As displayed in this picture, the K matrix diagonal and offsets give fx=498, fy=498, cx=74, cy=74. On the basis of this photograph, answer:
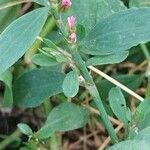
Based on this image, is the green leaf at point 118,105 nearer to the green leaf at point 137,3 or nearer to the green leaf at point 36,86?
the green leaf at point 36,86

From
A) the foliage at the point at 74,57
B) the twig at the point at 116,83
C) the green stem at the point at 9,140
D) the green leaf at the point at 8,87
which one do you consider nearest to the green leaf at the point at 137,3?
the foliage at the point at 74,57

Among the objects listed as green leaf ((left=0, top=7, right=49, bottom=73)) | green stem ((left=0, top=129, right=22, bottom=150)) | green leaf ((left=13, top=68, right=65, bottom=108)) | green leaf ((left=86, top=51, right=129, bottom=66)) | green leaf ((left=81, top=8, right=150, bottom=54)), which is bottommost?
green stem ((left=0, top=129, right=22, bottom=150))

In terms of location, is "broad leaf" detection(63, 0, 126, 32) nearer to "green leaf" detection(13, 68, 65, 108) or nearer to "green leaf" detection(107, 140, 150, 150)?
"green leaf" detection(13, 68, 65, 108)

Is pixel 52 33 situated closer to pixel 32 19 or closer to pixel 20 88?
pixel 20 88

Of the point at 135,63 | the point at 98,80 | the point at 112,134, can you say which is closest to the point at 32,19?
the point at 112,134

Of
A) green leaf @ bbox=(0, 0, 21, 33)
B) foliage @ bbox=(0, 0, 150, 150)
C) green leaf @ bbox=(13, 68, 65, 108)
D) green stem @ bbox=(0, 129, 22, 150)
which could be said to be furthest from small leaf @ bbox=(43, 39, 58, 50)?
green stem @ bbox=(0, 129, 22, 150)

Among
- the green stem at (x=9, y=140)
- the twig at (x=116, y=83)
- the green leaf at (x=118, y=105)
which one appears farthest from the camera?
the green stem at (x=9, y=140)

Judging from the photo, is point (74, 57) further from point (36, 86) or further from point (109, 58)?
point (36, 86)
